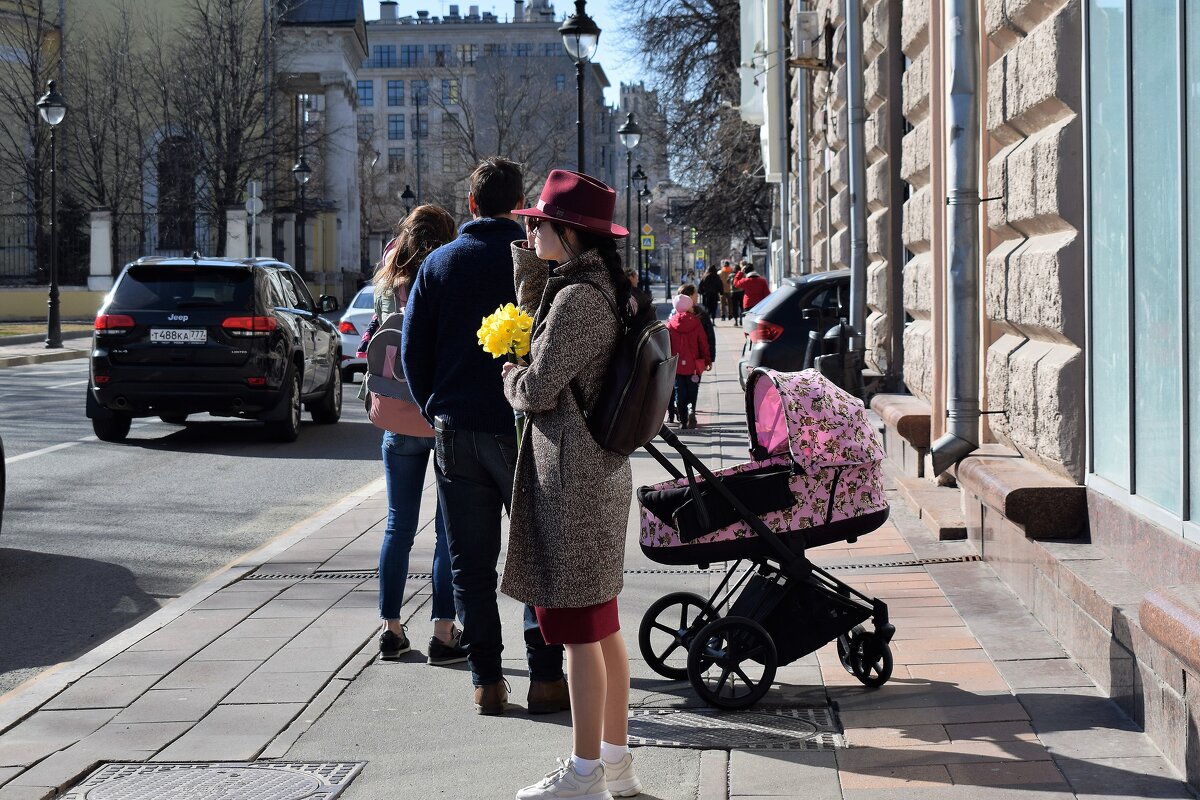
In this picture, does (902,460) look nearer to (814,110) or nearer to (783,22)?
(814,110)

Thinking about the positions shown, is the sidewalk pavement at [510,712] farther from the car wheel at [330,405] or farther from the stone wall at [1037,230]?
the car wheel at [330,405]

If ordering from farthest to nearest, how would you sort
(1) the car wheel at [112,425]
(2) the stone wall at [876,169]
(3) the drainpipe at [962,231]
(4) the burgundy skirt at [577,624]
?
(1) the car wheel at [112,425]
(2) the stone wall at [876,169]
(3) the drainpipe at [962,231]
(4) the burgundy skirt at [577,624]

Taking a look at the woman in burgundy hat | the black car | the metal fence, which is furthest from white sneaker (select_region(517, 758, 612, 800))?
the metal fence

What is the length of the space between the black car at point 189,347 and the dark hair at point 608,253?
415 inches

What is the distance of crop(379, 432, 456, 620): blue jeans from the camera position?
20.1 ft

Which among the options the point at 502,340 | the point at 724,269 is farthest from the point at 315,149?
the point at 502,340

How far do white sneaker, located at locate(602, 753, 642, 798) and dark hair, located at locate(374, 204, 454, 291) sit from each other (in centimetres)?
249

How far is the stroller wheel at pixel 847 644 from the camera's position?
5.38 metres

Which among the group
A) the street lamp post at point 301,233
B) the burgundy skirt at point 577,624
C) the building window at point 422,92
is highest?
the building window at point 422,92

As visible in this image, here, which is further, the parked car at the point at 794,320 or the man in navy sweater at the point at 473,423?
the parked car at the point at 794,320

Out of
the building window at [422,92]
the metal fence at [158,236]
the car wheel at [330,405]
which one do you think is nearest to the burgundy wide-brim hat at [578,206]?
the car wheel at [330,405]

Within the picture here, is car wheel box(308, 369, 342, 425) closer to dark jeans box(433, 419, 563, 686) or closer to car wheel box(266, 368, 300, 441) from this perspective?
car wheel box(266, 368, 300, 441)

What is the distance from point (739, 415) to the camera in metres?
18.1

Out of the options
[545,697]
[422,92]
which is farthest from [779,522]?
[422,92]
